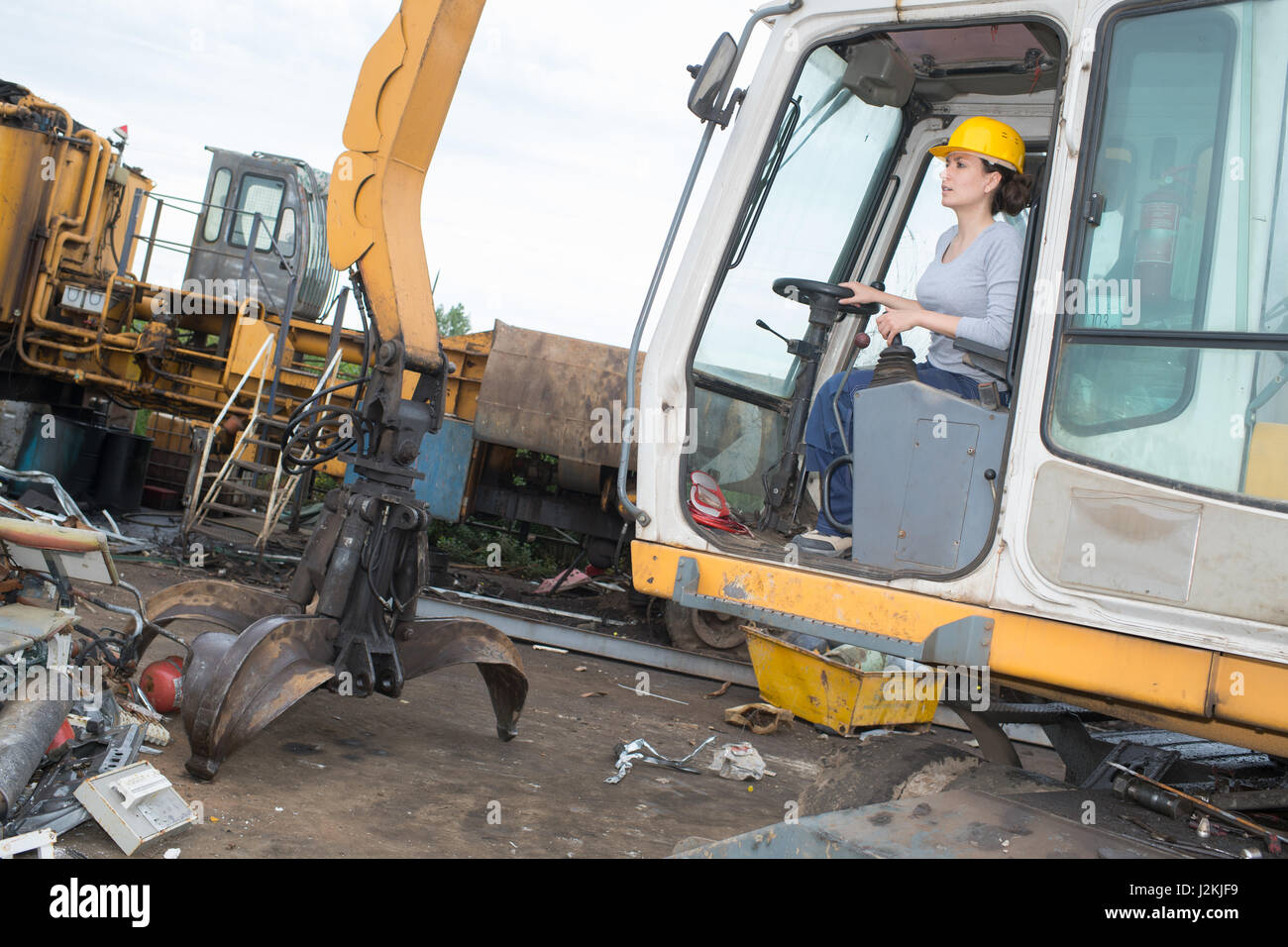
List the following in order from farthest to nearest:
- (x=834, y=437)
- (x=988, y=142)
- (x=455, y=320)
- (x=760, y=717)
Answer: (x=455, y=320) → (x=760, y=717) → (x=834, y=437) → (x=988, y=142)

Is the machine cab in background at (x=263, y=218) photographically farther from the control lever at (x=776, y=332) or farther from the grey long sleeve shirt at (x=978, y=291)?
the grey long sleeve shirt at (x=978, y=291)

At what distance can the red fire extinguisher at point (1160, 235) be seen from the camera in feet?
7.62

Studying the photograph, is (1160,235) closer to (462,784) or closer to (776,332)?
(776,332)

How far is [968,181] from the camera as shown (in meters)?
3.16

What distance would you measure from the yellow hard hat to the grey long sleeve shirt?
9.0 inches

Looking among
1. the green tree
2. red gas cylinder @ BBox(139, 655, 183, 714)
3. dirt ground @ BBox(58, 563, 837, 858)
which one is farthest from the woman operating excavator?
the green tree

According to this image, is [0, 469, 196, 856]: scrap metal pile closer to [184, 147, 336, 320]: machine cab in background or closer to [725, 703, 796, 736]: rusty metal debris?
[725, 703, 796, 736]: rusty metal debris

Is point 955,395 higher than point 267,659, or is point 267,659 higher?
point 955,395

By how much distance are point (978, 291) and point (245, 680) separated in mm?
2583

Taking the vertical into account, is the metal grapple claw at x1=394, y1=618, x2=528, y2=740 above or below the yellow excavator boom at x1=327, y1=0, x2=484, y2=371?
below

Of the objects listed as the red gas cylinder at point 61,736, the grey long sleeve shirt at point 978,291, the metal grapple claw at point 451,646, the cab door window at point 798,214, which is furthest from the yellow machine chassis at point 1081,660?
the red gas cylinder at point 61,736

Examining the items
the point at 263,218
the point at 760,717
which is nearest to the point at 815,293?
the point at 760,717

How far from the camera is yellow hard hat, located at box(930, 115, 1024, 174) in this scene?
313cm
